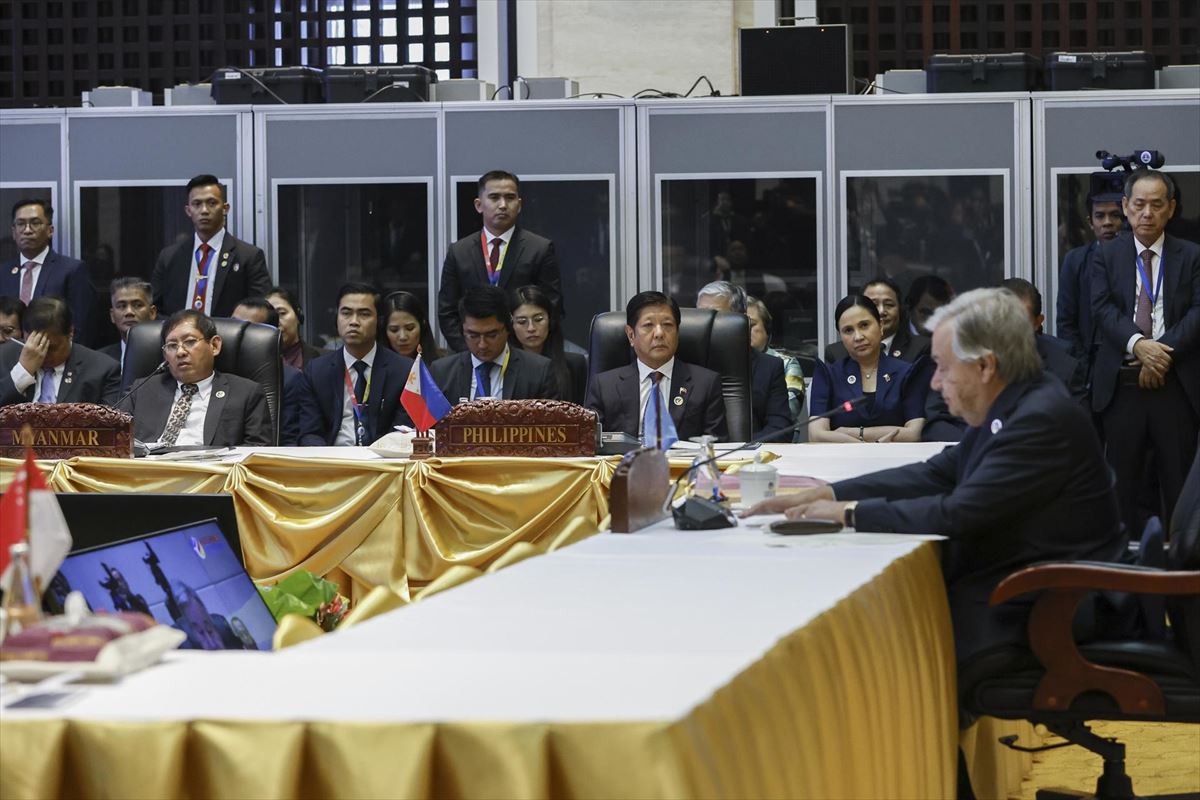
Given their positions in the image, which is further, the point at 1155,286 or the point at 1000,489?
the point at 1155,286

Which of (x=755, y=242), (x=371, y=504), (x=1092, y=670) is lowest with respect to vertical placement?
(x=1092, y=670)

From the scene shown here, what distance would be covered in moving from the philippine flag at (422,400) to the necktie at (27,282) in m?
3.20

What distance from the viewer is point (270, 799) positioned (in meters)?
1.29

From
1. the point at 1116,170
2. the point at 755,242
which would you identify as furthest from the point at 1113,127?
the point at 755,242

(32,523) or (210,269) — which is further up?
(210,269)

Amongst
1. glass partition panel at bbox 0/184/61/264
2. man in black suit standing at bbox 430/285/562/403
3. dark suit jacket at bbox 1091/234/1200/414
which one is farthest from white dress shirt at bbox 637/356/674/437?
glass partition panel at bbox 0/184/61/264

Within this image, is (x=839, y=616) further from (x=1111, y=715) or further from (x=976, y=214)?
(x=976, y=214)

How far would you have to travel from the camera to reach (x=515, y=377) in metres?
4.96

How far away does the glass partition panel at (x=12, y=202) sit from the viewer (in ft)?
24.0

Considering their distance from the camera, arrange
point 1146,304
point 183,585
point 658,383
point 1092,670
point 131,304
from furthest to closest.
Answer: point 131,304
point 1146,304
point 658,383
point 1092,670
point 183,585

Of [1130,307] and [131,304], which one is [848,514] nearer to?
[1130,307]

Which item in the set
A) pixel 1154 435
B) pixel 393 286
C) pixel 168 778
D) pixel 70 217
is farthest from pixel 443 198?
pixel 168 778

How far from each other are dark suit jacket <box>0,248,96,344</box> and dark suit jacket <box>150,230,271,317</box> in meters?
0.28

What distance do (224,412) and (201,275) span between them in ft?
7.11
